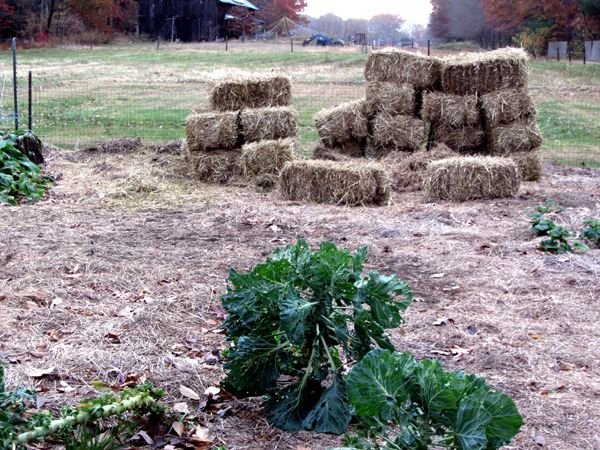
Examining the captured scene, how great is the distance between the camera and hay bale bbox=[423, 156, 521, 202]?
28.5 feet

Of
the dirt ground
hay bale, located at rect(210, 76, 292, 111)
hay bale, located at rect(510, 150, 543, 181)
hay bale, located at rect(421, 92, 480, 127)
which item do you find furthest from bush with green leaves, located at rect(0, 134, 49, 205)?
hay bale, located at rect(510, 150, 543, 181)

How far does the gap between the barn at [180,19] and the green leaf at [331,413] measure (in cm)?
4477

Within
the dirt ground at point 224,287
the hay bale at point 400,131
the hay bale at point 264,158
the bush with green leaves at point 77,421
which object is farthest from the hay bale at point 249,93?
the bush with green leaves at point 77,421

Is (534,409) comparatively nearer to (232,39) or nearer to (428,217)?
(428,217)

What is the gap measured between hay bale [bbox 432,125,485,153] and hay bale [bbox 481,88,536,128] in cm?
30

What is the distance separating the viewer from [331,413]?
3199mm

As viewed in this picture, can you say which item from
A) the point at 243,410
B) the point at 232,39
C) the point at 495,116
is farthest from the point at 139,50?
the point at 243,410

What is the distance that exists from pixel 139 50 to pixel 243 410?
1397 inches

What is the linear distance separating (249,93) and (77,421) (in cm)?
812

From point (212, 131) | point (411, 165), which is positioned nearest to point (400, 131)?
point (411, 165)

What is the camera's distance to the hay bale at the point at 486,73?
10234 mm

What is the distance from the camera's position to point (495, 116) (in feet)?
33.5

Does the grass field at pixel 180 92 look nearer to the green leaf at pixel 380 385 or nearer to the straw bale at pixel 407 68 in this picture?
the straw bale at pixel 407 68

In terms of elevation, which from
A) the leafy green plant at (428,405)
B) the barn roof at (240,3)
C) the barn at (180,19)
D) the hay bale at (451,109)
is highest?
the barn roof at (240,3)
